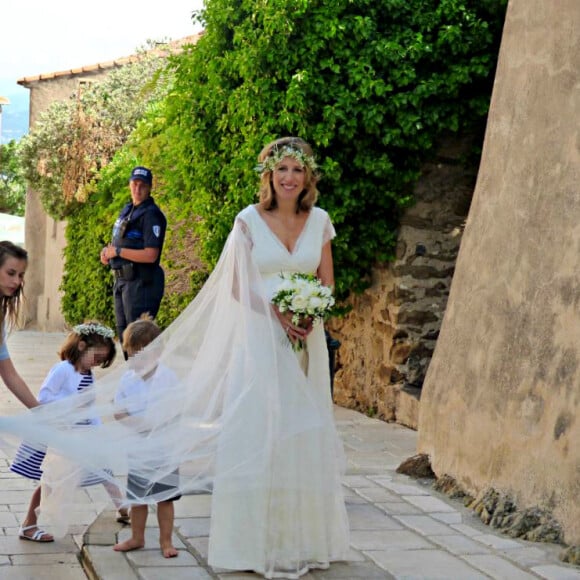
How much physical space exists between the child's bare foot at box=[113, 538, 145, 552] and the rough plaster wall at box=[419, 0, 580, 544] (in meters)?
2.04

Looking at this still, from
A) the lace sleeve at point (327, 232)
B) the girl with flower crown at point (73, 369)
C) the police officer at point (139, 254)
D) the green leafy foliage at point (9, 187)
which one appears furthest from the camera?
the green leafy foliage at point (9, 187)

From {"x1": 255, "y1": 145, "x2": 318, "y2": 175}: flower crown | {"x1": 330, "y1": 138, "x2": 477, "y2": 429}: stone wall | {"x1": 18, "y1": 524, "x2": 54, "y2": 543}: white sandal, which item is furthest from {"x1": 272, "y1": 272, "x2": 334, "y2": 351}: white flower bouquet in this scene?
{"x1": 330, "y1": 138, "x2": 477, "y2": 429}: stone wall

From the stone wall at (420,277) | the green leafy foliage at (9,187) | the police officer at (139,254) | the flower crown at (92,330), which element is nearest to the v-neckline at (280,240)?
the flower crown at (92,330)

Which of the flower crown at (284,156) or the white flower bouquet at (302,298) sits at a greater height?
the flower crown at (284,156)

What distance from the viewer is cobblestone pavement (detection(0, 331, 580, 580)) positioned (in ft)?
16.2

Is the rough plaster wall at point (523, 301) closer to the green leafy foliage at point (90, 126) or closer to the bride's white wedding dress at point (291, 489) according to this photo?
the bride's white wedding dress at point (291, 489)

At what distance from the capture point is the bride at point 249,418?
494cm

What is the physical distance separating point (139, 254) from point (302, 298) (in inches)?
149

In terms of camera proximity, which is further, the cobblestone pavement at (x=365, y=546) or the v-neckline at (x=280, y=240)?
the v-neckline at (x=280, y=240)

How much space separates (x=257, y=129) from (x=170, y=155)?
2.18 meters

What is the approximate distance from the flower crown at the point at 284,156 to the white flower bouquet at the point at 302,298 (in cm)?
55

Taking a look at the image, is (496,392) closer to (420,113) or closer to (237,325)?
(237,325)

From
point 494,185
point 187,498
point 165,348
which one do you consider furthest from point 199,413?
point 494,185

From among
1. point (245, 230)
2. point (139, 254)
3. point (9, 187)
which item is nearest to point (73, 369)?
point (245, 230)
